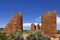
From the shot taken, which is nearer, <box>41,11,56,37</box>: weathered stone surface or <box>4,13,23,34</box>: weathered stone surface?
<box>41,11,56,37</box>: weathered stone surface

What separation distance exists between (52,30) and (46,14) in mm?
3746

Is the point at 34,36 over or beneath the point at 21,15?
beneath

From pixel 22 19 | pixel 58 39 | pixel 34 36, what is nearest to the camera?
pixel 34 36

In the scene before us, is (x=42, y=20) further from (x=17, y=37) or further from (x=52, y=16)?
(x=17, y=37)

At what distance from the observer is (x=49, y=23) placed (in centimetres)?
4641

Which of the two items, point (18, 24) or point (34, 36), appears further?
point (18, 24)

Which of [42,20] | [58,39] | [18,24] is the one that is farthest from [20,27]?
[58,39]

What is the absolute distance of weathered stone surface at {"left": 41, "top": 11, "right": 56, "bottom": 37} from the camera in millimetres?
45906

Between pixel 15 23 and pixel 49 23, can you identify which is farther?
pixel 15 23

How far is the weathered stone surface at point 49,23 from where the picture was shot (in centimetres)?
4591

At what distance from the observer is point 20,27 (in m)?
49.3

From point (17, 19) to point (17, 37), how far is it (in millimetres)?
11376

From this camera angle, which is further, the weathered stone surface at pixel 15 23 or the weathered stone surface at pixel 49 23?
the weathered stone surface at pixel 15 23

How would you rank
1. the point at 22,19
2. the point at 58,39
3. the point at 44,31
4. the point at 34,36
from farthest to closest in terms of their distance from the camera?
the point at 22,19
the point at 44,31
the point at 58,39
the point at 34,36
